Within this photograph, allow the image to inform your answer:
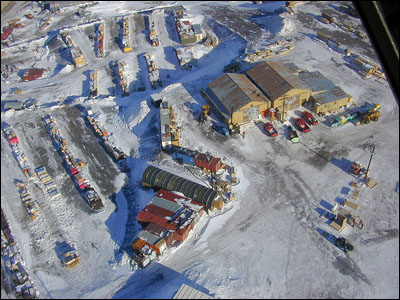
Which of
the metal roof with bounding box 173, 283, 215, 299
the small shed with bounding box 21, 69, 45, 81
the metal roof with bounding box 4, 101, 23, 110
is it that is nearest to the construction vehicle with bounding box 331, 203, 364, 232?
the metal roof with bounding box 173, 283, 215, 299

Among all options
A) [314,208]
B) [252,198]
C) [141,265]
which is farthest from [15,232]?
[314,208]

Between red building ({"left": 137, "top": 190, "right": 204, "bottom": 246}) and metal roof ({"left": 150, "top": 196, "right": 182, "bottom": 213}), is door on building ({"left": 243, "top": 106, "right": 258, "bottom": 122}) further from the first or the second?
metal roof ({"left": 150, "top": 196, "right": 182, "bottom": 213})

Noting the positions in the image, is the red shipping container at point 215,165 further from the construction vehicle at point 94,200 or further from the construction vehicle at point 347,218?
the construction vehicle at point 347,218

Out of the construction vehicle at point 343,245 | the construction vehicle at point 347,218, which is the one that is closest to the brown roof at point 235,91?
the construction vehicle at point 347,218

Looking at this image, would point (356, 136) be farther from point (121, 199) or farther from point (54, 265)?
point (54, 265)

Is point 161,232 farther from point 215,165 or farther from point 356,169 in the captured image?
point 356,169

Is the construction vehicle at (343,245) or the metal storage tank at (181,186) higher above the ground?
the metal storage tank at (181,186)
